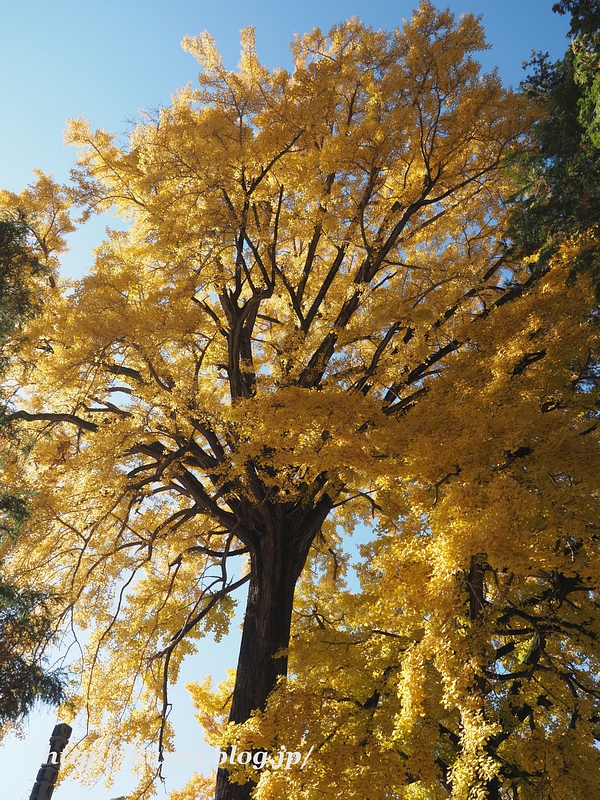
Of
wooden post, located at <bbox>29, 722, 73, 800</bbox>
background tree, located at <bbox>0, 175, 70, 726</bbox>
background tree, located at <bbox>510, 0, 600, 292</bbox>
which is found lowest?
wooden post, located at <bbox>29, 722, 73, 800</bbox>

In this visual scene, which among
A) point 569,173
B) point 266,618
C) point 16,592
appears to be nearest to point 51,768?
point 16,592

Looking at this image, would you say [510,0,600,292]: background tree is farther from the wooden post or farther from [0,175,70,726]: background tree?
the wooden post

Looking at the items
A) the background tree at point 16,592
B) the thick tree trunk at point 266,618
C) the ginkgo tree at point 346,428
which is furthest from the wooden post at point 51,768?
the thick tree trunk at point 266,618

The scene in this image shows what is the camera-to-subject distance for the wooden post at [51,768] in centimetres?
559

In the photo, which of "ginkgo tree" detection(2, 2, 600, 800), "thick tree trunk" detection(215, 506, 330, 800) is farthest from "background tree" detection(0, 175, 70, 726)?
"thick tree trunk" detection(215, 506, 330, 800)

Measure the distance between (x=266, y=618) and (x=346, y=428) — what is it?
2.65m

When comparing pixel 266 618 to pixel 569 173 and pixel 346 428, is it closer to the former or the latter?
pixel 346 428

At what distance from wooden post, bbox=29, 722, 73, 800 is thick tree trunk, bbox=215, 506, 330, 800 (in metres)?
1.62

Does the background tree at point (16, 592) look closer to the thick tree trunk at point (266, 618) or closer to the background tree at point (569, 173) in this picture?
the thick tree trunk at point (266, 618)

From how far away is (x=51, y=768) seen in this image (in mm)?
5664

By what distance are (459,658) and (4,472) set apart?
450 centimetres

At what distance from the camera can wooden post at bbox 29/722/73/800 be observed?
5.59m

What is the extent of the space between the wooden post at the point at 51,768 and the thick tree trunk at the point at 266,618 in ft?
5.32

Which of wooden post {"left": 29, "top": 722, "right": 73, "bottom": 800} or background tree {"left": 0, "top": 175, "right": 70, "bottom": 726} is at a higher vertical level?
background tree {"left": 0, "top": 175, "right": 70, "bottom": 726}
